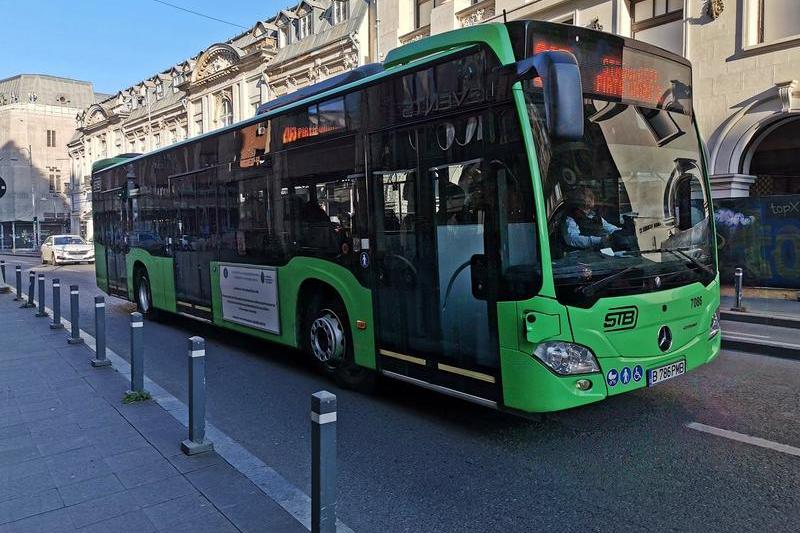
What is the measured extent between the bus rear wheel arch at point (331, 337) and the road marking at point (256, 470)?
1.52 metres

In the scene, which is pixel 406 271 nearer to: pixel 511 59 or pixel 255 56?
pixel 511 59

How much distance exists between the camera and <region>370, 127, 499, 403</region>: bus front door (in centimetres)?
479

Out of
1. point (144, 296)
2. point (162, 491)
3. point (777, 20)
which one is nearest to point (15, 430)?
point (162, 491)

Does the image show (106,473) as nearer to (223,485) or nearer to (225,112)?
(223,485)

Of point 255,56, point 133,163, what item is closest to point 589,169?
point 133,163

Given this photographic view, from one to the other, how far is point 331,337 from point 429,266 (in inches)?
69.9

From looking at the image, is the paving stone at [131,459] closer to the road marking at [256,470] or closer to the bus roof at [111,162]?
the road marking at [256,470]

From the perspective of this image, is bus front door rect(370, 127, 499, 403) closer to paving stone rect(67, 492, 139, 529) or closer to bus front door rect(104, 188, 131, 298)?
paving stone rect(67, 492, 139, 529)

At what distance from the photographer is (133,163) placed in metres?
11.9

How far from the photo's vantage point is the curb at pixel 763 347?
26.6 ft

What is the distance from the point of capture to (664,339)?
482cm

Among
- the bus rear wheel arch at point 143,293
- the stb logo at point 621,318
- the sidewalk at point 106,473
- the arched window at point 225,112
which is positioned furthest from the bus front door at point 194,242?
the arched window at point 225,112

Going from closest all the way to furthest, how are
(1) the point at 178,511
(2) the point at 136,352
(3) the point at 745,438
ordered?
(1) the point at 178,511
(3) the point at 745,438
(2) the point at 136,352

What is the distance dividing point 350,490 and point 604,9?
51.8ft
